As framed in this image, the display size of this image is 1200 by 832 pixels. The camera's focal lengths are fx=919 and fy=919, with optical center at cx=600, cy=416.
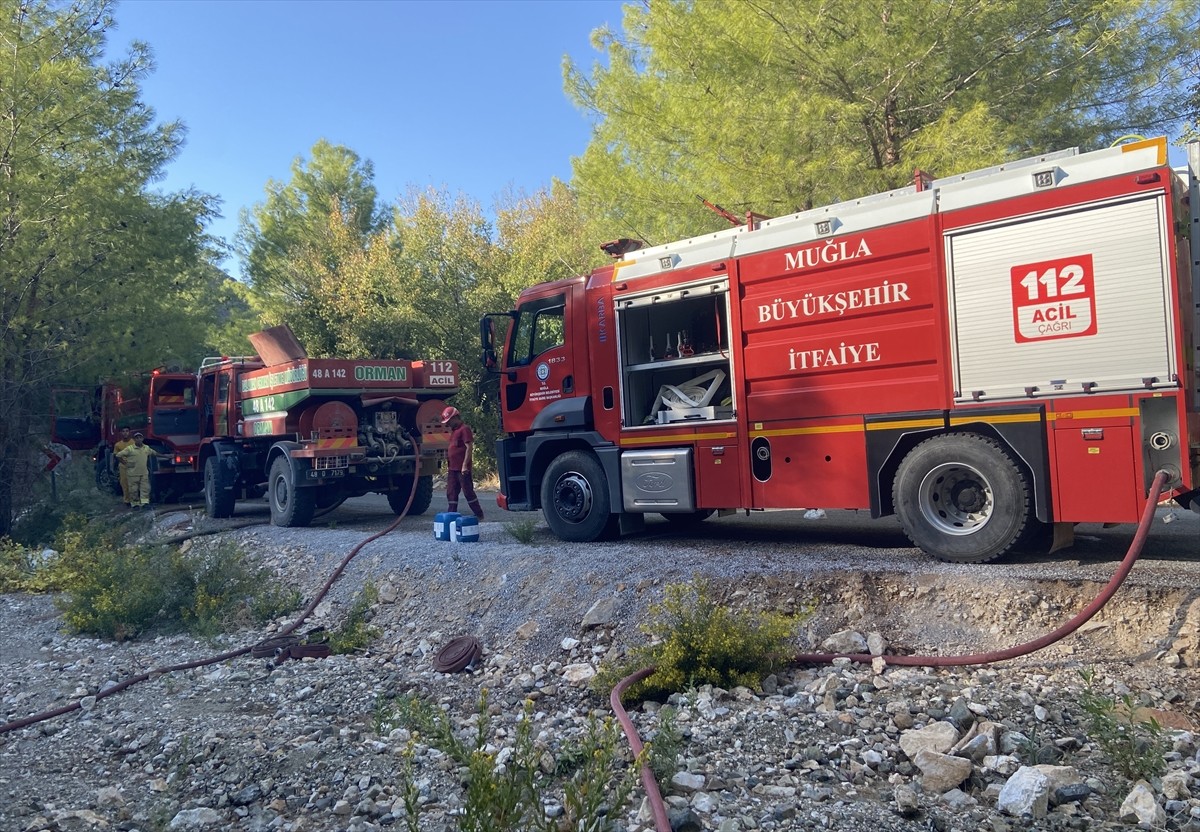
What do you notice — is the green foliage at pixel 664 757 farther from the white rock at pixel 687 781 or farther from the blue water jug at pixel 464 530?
the blue water jug at pixel 464 530

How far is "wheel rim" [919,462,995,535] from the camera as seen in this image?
698cm

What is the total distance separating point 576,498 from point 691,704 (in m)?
4.60

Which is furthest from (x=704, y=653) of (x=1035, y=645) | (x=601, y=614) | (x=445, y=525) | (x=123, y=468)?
(x=123, y=468)

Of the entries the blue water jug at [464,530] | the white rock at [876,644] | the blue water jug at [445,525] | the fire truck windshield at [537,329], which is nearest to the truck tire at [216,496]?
the blue water jug at [445,525]

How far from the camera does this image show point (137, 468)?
1661 cm

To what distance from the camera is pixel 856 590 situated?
6.46 m

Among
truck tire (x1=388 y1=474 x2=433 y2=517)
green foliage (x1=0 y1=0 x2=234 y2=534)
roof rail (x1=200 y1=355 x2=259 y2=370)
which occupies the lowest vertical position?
truck tire (x1=388 y1=474 x2=433 y2=517)

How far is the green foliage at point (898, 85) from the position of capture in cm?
1142

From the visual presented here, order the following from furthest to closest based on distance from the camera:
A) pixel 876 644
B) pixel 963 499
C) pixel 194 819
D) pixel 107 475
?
pixel 107 475
pixel 963 499
pixel 876 644
pixel 194 819

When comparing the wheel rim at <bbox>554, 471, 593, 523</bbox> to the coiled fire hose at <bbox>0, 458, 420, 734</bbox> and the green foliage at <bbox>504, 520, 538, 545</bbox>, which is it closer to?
the green foliage at <bbox>504, 520, 538, 545</bbox>

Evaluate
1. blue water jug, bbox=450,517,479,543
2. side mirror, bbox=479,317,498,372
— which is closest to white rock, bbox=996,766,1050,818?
blue water jug, bbox=450,517,479,543

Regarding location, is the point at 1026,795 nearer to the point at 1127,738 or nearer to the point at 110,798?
the point at 1127,738

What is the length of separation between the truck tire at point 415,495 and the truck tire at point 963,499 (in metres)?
8.15

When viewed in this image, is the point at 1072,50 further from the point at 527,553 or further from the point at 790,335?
the point at 527,553
